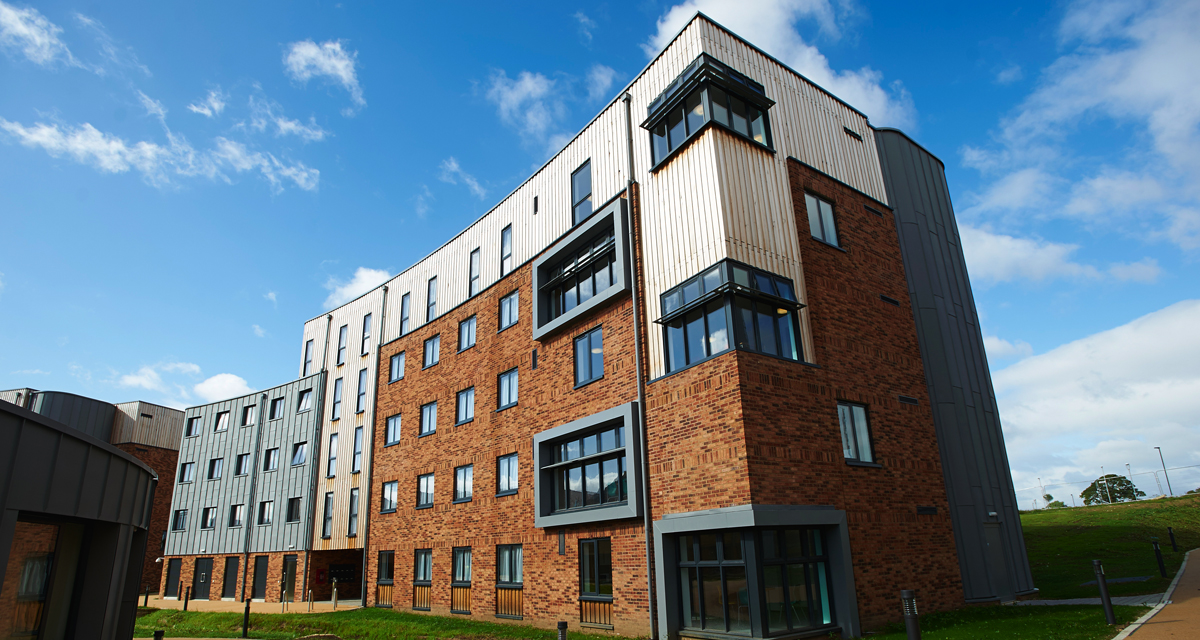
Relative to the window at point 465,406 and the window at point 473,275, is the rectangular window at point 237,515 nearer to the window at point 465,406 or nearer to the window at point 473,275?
the window at point 465,406

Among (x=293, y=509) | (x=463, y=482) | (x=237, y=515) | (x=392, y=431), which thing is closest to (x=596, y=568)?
(x=463, y=482)

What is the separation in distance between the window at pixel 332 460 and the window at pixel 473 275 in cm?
1278

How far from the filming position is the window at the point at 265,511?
36.0 metres

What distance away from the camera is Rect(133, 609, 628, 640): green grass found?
19359 millimetres

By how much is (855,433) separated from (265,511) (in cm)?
3242

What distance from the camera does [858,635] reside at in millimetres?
14055

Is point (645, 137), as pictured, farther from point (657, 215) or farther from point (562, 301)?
point (562, 301)

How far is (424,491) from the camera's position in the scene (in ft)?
89.8

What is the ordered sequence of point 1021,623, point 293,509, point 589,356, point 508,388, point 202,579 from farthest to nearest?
point 202,579
point 293,509
point 508,388
point 589,356
point 1021,623

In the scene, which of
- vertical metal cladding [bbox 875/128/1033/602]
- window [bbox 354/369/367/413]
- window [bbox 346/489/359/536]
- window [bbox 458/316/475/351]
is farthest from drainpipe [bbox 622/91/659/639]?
window [bbox 354/369/367/413]

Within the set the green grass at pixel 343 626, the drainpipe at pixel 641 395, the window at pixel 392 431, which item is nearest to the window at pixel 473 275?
the window at pixel 392 431

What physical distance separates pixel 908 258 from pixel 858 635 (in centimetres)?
1198

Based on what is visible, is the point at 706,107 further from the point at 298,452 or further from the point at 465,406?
the point at 298,452

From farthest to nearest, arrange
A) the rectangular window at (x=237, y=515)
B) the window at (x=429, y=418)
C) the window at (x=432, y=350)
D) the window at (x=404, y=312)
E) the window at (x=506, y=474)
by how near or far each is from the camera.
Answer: the rectangular window at (x=237, y=515)
the window at (x=404, y=312)
the window at (x=432, y=350)
the window at (x=429, y=418)
the window at (x=506, y=474)
